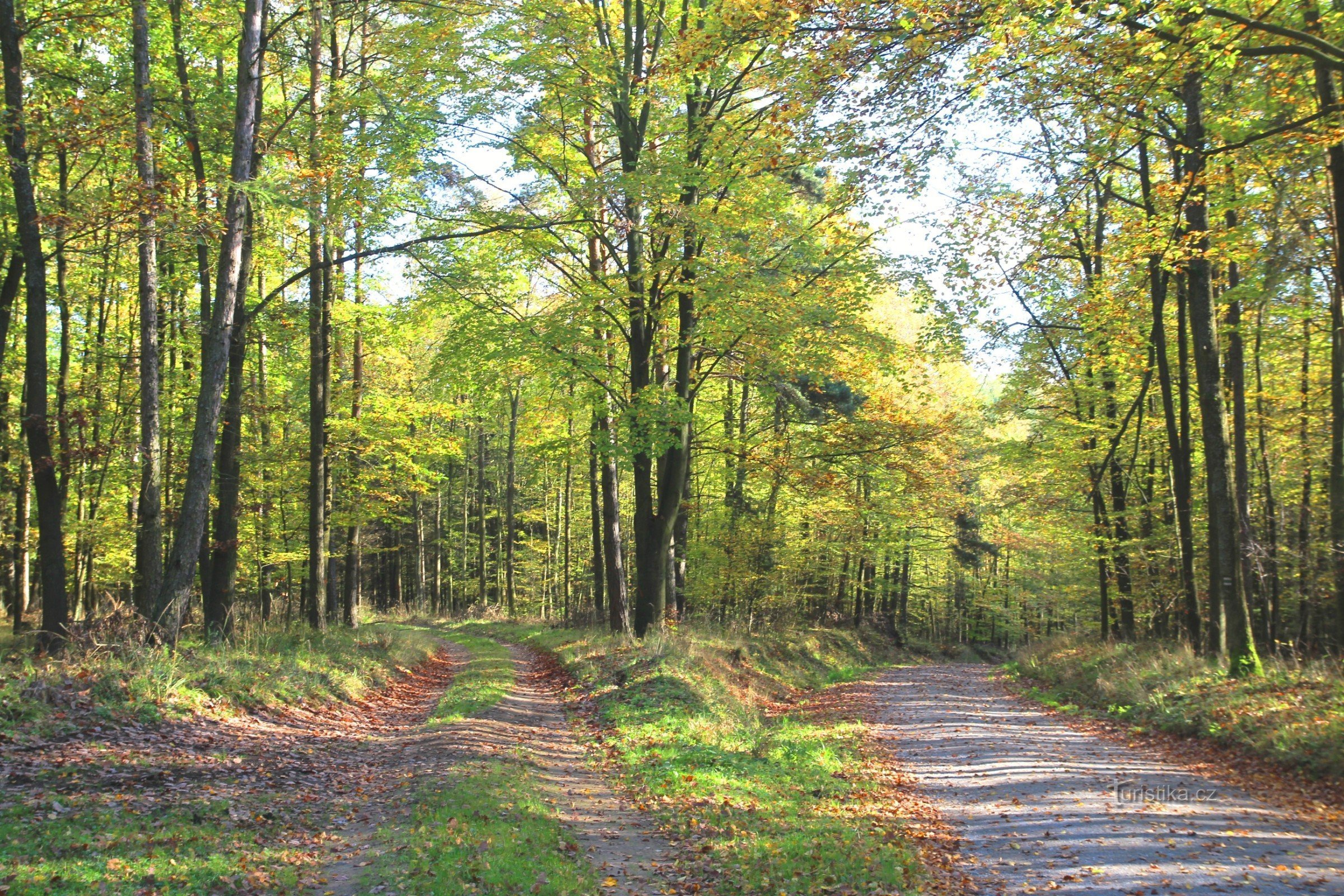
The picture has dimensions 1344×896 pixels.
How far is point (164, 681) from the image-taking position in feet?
28.9

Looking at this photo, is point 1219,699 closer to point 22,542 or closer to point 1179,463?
point 1179,463

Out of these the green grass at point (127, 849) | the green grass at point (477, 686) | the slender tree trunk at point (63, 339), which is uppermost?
the slender tree trunk at point (63, 339)

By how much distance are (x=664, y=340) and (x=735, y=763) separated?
1026 cm

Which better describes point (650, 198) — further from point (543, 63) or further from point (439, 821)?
point (439, 821)

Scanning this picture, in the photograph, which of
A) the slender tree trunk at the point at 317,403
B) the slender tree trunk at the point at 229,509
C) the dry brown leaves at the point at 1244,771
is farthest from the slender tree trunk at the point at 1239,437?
the slender tree trunk at the point at 317,403

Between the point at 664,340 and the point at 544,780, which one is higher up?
the point at 664,340

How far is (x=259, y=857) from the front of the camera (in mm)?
5477

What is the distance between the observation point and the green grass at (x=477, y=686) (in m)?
11.4

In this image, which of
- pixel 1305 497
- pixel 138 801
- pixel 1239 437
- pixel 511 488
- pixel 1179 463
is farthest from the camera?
pixel 511 488

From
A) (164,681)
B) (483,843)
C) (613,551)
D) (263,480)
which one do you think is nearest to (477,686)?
(613,551)

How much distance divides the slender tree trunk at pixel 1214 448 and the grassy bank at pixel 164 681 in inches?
545

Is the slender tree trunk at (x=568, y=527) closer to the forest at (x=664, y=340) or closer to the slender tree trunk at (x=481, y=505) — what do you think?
the slender tree trunk at (x=481, y=505)

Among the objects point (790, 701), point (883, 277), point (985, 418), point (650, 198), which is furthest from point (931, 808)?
point (985, 418)

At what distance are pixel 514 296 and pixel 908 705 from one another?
11.6 meters
